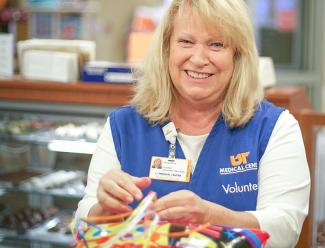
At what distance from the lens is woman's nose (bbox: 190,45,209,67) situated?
6.25 ft

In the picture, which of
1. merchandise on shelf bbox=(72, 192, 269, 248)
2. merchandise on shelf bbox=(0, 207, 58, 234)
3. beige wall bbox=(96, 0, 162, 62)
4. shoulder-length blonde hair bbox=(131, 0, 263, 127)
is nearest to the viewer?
merchandise on shelf bbox=(72, 192, 269, 248)

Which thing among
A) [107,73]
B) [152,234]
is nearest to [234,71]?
[152,234]

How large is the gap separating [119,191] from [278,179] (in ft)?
1.87

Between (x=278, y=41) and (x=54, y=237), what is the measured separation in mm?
5288

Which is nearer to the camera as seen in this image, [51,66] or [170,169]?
[170,169]

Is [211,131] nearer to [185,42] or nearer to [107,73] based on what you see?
[185,42]

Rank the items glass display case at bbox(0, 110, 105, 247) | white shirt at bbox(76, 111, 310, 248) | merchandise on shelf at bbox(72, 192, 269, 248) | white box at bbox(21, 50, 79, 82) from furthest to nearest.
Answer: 1. glass display case at bbox(0, 110, 105, 247)
2. white box at bbox(21, 50, 79, 82)
3. white shirt at bbox(76, 111, 310, 248)
4. merchandise on shelf at bbox(72, 192, 269, 248)

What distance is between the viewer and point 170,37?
2.03 metres

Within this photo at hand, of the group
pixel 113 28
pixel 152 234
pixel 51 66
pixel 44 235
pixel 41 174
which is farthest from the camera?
pixel 113 28

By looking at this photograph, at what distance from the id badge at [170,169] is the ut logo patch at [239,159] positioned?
14 centimetres

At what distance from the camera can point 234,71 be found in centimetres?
204

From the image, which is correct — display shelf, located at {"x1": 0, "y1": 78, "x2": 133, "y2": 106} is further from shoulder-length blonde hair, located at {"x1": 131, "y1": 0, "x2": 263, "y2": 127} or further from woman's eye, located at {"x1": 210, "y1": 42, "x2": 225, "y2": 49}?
woman's eye, located at {"x1": 210, "y1": 42, "x2": 225, "y2": 49}

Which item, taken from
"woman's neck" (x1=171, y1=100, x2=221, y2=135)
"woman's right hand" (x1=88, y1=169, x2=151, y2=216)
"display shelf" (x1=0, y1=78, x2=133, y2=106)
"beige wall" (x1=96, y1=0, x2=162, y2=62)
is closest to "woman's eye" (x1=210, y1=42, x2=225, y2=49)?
"woman's neck" (x1=171, y1=100, x2=221, y2=135)

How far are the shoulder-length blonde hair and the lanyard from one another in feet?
0.13
